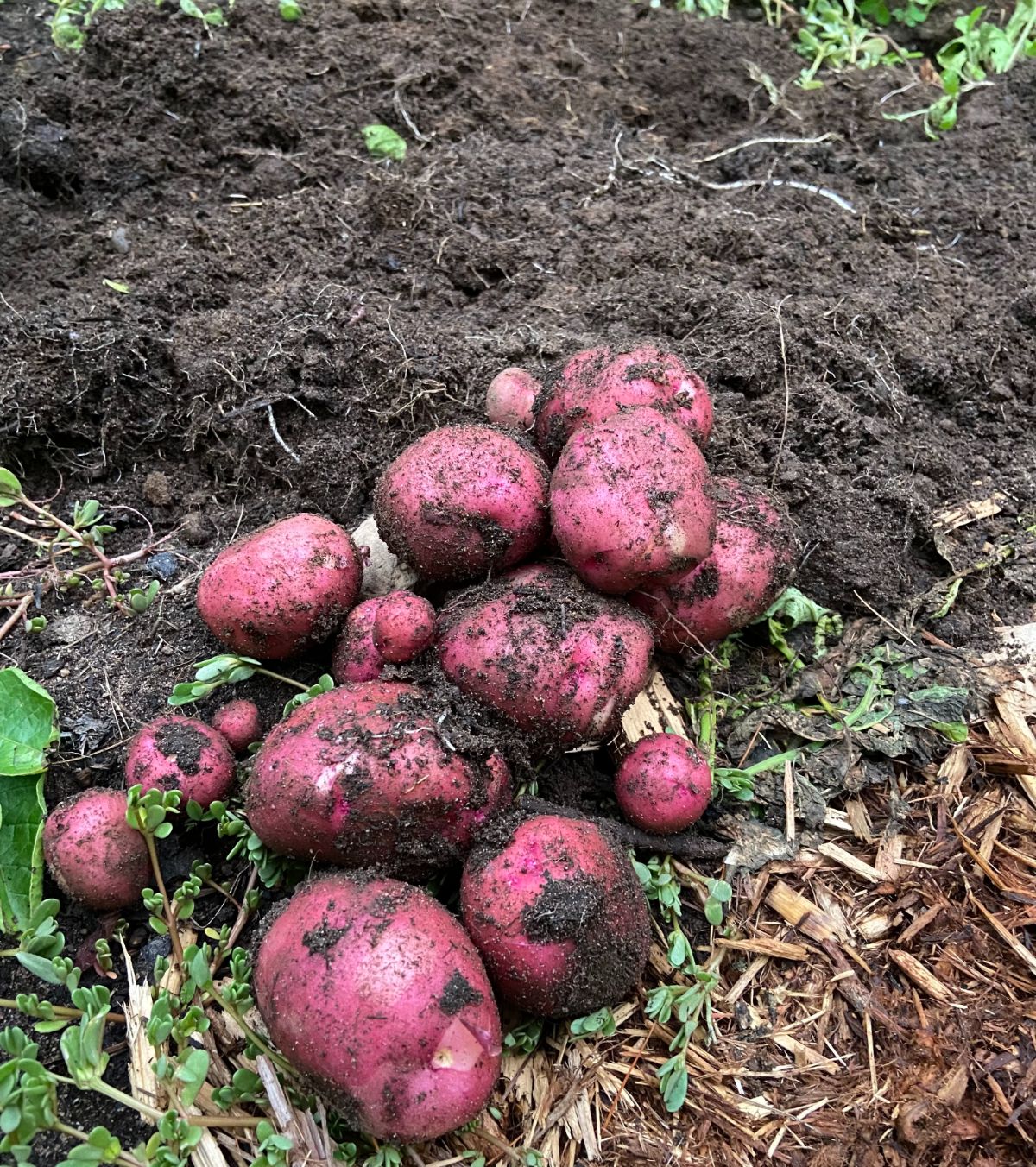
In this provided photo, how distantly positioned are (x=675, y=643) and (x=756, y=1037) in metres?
0.85

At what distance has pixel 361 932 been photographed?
1481 millimetres

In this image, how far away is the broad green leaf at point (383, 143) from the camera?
11.8 ft

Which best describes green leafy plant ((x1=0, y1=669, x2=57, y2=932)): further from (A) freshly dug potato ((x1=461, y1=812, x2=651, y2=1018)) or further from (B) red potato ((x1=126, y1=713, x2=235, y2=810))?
(A) freshly dug potato ((x1=461, y1=812, x2=651, y2=1018))

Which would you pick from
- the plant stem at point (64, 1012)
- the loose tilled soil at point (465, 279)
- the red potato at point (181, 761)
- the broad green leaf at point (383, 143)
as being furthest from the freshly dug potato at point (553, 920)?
the broad green leaf at point (383, 143)

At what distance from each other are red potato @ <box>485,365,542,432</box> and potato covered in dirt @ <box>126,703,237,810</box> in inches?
40.9

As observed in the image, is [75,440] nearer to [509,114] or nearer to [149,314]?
[149,314]

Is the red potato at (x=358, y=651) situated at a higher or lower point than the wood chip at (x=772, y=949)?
higher

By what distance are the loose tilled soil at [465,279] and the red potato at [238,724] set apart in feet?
0.36

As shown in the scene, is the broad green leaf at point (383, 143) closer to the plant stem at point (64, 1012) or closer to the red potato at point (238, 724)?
the red potato at point (238, 724)

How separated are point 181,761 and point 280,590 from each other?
1.35 feet

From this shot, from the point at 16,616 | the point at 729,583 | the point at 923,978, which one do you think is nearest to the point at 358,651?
the point at 729,583

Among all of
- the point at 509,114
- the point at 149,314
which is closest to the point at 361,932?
the point at 149,314

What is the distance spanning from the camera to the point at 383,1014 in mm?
1415

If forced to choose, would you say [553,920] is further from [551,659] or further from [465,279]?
[465,279]
